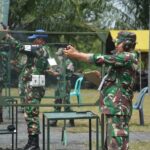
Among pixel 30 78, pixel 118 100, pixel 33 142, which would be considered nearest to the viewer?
pixel 118 100

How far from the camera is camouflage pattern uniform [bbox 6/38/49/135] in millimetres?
8477

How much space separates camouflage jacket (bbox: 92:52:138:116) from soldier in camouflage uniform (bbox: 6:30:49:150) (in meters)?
2.10

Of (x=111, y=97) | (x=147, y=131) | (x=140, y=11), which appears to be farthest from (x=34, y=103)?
(x=140, y=11)

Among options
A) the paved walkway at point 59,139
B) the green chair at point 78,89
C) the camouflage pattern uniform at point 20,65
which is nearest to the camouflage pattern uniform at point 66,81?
the green chair at point 78,89

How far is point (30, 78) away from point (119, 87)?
2510 mm

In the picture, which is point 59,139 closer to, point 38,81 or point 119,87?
point 38,81

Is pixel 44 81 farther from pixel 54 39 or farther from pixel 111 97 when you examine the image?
pixel 111 97

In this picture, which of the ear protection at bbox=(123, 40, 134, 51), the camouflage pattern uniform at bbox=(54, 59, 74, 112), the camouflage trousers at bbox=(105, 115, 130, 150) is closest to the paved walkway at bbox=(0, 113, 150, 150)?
the camouflage pattern uniform at bbox=(54, 59, 74, 112)

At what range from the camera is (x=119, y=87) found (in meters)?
6.37

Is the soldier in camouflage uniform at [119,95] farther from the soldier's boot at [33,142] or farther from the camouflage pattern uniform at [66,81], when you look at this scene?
the soldier's boot at [33,142]

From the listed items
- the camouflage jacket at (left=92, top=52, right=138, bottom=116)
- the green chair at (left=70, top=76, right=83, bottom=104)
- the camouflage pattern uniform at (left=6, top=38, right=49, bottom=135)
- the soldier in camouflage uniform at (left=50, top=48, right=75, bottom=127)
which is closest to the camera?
the camouflage jacket at (left=92, top=52, right=138, bottom=116)

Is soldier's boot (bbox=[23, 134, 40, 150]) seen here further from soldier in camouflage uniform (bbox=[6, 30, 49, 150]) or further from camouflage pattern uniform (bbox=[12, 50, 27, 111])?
camouflage pattern uniform (bbox=[12, 50, 27, 111])

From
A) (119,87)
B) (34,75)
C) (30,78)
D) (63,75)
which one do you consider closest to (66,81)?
(63,75)

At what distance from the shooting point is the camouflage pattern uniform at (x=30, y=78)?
27.8 feet
